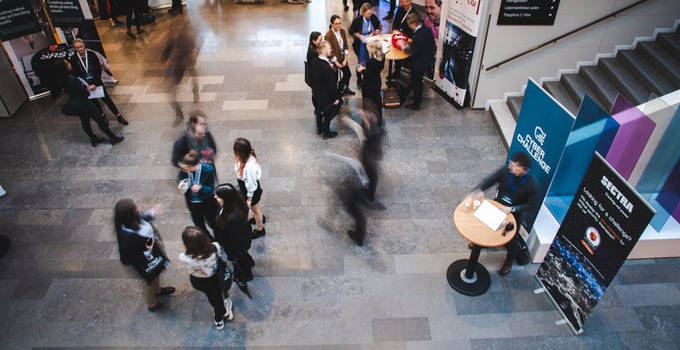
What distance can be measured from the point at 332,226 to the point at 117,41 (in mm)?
8067

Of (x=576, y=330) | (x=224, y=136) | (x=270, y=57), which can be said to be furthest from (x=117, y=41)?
(x=576, y=330)

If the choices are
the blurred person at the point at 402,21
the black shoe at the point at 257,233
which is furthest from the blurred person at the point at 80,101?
the blurred person at the point at 402,21

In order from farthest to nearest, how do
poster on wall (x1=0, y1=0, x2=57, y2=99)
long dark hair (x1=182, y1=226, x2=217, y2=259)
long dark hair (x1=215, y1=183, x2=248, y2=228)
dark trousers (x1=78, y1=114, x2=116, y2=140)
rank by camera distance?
poster on wall (x1=0, y1=0, x2=57, y2=99)
dark trousers (x1=78, y1=114, x2=116, y2=140)
long dark hair (x1=215, y1=183, x2=248, y2=228)
long dark hair (x1=182, y1=226, x2=217, y2=259)

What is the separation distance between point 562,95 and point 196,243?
Answer: 6.08 metres

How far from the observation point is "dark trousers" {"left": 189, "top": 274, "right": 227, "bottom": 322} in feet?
13.5

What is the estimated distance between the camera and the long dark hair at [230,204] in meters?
4.20

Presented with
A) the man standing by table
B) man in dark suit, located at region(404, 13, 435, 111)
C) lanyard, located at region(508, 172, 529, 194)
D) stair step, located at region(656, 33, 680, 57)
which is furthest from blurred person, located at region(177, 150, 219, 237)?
stair step, located at region(656, 33, 680, 57)

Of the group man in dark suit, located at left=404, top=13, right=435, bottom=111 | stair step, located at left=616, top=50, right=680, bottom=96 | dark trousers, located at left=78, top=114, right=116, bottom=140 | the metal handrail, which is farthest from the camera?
man in dark suit, located at left=404, top=13, right=435, bottom=111

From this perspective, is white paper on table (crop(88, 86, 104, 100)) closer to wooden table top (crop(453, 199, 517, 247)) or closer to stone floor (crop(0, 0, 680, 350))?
stone floor (crop(0, 0, 680, 350))

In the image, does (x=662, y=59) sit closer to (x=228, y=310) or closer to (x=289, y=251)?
(x=289, y=251)

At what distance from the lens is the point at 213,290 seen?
4.27 metres

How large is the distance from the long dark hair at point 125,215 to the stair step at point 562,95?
6159 mm

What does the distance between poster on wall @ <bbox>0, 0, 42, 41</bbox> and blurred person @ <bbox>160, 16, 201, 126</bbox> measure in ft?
Result: 7.76

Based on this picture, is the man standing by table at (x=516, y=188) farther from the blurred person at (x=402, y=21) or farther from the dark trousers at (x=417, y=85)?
the blurred person at (x=402, y=21)
